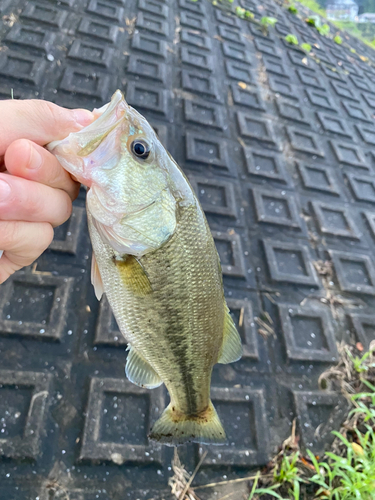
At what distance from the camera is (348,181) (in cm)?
390

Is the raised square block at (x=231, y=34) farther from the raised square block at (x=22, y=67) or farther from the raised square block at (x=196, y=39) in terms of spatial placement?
the raised square block at (x=22, y=67)

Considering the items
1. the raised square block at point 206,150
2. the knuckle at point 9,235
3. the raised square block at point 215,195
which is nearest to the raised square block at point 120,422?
the knuckle at point 9,235

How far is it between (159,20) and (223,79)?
126 cm

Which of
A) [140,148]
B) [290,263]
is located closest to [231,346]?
[140,148]

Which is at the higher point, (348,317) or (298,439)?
(348,317)

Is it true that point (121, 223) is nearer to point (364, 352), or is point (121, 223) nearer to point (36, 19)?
point (364, 352)

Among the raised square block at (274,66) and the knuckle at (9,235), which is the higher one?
the raised square block at (274,66)

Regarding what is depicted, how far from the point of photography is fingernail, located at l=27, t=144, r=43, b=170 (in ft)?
3.30

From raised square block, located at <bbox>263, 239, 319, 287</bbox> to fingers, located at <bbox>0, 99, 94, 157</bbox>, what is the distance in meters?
2.13

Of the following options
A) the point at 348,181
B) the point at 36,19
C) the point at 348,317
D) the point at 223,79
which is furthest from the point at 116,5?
the point at 348,317

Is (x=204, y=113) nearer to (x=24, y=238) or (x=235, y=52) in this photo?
(x=235, y=52)

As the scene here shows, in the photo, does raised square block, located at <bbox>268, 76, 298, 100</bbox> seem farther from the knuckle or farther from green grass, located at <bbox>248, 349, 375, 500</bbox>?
the knuckle

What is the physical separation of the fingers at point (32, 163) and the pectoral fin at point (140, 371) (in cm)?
79

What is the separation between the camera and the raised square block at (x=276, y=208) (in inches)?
123
